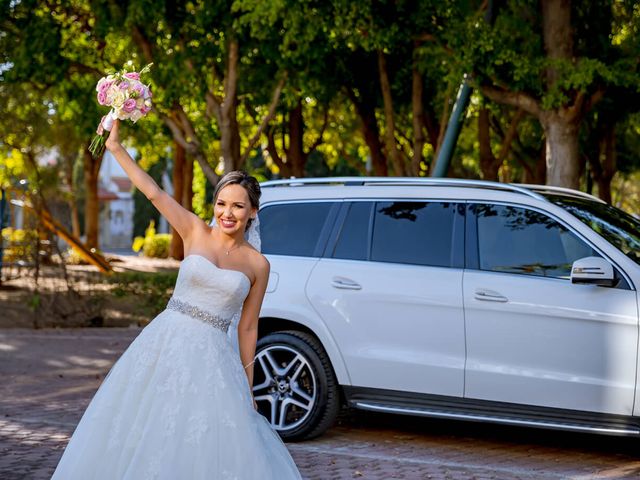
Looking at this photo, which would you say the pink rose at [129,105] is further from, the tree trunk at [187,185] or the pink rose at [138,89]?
the tree trunk at [187,185]

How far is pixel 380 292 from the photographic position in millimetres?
8414

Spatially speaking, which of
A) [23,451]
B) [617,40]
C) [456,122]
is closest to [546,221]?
[23,451]

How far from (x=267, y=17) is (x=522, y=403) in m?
9.92

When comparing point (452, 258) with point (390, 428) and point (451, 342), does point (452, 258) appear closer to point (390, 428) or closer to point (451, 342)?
point (451, 342)

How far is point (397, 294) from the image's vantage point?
835 centimetres

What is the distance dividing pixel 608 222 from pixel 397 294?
5.16 ft

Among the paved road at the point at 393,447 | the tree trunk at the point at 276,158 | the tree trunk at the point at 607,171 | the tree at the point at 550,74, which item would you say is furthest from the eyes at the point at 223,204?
the tree trunk at the point at 607,171

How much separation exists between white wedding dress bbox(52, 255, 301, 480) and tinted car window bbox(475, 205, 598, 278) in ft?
10.4

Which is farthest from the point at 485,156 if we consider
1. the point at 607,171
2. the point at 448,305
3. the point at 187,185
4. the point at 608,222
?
the point at 187,185

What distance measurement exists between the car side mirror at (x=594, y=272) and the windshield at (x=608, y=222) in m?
0.29

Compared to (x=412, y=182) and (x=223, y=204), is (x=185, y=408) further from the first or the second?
(x=412, y=182)

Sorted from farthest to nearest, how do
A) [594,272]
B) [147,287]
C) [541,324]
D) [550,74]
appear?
[147,287]
[550,74]
[541,324]
[594,272]

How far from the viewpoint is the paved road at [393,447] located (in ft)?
25.2

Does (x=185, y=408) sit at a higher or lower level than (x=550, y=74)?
lower
